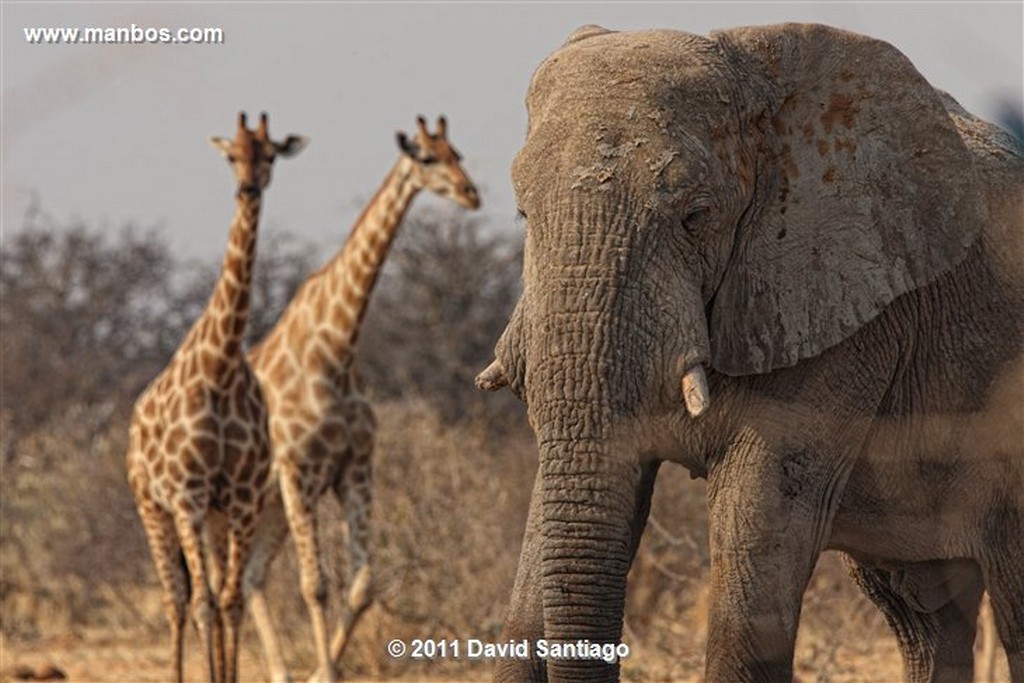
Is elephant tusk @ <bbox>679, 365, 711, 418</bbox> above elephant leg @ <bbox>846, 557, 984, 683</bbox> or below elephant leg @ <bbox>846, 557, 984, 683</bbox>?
above

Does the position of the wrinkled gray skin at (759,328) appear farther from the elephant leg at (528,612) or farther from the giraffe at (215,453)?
the giraffe at (215,453)

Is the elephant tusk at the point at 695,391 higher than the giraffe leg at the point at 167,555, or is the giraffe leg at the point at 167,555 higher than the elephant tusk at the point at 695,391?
the elephant tusk at the point at 695,391

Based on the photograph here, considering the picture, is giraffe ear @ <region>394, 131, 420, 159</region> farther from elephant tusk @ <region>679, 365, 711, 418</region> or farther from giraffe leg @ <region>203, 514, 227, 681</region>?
elephant tusk @ <region>679, 365, 711, 418</region>

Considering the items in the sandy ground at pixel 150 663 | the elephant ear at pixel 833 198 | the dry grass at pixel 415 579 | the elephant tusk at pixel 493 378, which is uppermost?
the elephant ear at pixel 833 198

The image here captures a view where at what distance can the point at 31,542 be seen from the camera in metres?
12.0

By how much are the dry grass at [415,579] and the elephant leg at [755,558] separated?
118 inches

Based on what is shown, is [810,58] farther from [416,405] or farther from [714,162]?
[416,405]

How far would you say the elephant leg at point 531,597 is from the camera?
491 cm

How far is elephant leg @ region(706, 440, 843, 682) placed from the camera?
465cm

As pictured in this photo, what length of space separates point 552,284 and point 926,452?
119 centimetres

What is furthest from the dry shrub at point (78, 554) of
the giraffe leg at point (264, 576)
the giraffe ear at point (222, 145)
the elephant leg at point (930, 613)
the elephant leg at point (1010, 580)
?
the elephant leg at point (1010, 580)

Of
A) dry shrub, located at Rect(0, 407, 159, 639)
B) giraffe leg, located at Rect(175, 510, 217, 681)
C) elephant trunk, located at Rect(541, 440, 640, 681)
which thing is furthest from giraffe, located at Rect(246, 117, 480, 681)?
elephant trunk, located at Rect(541, 440, 640, 681)

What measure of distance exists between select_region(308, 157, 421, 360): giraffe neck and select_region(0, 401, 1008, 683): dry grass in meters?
0.87

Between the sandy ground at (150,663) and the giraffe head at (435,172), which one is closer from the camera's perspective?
the sandy ground at (150,663)
